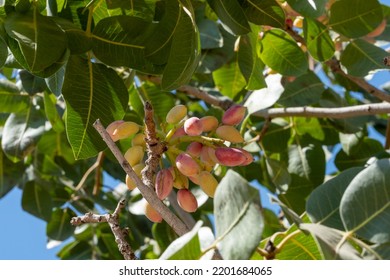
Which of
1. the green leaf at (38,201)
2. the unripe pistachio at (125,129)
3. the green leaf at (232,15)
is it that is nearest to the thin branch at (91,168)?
the green leaf at (38,201)

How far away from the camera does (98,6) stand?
4.61 feet

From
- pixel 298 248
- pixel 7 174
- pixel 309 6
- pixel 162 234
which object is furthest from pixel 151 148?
pixel 7 174

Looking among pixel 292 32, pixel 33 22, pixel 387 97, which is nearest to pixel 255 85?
pixel 292 32

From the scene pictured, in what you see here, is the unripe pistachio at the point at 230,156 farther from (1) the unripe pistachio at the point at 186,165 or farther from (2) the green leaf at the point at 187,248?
(2) the green leaf at the point at 187,248

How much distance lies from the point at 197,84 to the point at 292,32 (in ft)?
2.31

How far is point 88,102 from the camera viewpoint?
1.36 m

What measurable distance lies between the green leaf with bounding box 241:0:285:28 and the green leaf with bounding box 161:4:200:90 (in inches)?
5.9

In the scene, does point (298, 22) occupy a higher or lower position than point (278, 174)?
higher

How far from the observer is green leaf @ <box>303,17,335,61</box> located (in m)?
1.63

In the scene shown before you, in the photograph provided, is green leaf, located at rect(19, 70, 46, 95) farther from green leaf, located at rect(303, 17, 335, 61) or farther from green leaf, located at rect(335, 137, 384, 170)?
green leaf, located at rect(335, 137, 384, 170)

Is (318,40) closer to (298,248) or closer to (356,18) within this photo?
(356,18)

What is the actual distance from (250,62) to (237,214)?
0.79 m

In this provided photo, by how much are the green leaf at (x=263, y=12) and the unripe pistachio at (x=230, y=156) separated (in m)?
0.37

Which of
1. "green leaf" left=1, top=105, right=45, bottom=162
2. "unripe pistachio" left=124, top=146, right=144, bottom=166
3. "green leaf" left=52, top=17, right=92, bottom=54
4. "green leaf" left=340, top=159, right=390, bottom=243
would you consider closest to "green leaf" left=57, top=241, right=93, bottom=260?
"green leaf" left=1, top=105, right=45, bottom=162
